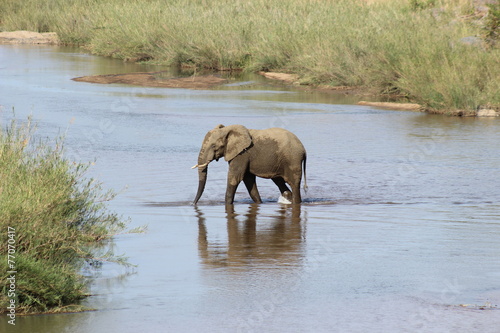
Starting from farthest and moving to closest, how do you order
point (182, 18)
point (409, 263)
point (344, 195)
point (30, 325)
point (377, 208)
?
point (182, 18) < point (344, 195) < point (377, 208) < point (409, 263) < point (30, 325)

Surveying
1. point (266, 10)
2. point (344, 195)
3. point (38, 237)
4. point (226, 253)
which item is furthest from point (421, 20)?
point (38, 237)

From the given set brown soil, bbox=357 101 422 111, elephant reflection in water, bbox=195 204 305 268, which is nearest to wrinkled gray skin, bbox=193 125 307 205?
elephant reflection in water, bbox=195 204 305 268

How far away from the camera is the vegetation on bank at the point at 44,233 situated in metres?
6.97

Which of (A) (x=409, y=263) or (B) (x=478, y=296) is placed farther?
(A) (x=409, y=263)

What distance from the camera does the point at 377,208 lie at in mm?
11945

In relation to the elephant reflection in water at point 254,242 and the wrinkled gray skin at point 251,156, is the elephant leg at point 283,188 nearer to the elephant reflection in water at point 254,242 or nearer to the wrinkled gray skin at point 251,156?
the wrinkled gray skin at point 251,156

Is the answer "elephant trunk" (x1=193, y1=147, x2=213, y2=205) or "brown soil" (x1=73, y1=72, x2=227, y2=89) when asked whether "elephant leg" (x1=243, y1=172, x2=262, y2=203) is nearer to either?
"elephant trunk" (x1=193, y1=147, x2=213, y2=205)

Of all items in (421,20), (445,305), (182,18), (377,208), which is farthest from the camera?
(182,18)

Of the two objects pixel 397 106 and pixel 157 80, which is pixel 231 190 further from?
pixel 157 80

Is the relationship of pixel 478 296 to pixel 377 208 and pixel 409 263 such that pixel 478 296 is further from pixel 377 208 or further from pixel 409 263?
pixel 377 208

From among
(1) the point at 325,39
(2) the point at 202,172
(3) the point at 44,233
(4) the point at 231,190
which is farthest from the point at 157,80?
(3) the point at 44,233

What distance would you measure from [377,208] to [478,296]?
4.33 metres

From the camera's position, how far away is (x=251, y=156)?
12.3 meters

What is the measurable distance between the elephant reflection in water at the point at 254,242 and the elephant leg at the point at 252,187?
0.72m
